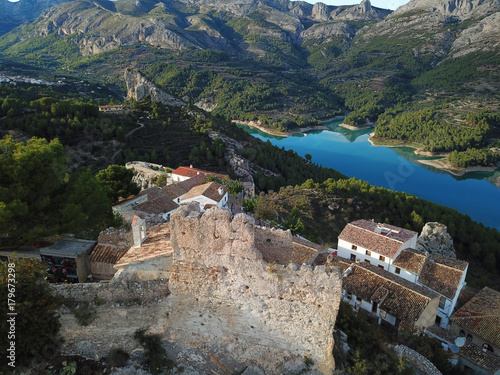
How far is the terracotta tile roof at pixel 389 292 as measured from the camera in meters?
12.6

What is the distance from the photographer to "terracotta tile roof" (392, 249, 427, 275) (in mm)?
16375

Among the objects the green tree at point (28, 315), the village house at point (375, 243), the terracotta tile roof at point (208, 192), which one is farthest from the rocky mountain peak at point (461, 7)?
→ the green tree at point (28, 315)

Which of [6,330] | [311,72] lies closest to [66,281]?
[6,330]

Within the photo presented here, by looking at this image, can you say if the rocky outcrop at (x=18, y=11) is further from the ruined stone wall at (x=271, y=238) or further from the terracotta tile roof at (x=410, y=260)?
the ruined stone wall at (x=271, y=238)

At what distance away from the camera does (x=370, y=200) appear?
29.9 m

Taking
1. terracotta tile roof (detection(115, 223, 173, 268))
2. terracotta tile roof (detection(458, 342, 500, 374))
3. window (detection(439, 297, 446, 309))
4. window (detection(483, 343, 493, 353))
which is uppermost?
terracotta tile roof (detection(115, 223, 173, 268))

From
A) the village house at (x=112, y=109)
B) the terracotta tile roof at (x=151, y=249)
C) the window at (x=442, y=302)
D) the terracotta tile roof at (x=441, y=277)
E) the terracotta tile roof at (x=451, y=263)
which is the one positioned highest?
the terracotta tile roof at (x=151, y=249)

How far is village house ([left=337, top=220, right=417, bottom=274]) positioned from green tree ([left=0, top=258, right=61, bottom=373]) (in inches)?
582

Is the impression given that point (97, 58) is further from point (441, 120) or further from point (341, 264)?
point (341, 264)

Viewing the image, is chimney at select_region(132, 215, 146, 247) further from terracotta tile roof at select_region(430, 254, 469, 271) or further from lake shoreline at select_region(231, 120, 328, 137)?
lake shoreline at select_region(231, 120, 328, 137)

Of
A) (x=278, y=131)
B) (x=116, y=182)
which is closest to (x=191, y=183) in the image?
(x=116, y=182)

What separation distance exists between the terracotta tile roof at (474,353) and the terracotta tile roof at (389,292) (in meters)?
1.38

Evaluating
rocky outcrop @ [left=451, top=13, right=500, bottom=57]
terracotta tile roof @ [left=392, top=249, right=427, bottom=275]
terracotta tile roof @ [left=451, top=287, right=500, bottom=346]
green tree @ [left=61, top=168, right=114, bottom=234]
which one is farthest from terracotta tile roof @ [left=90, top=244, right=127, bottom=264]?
rocky outcrop @ [left=451, top=13, right=500, bottom=57]

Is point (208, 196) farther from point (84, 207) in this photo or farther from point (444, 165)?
point (444, 165)
